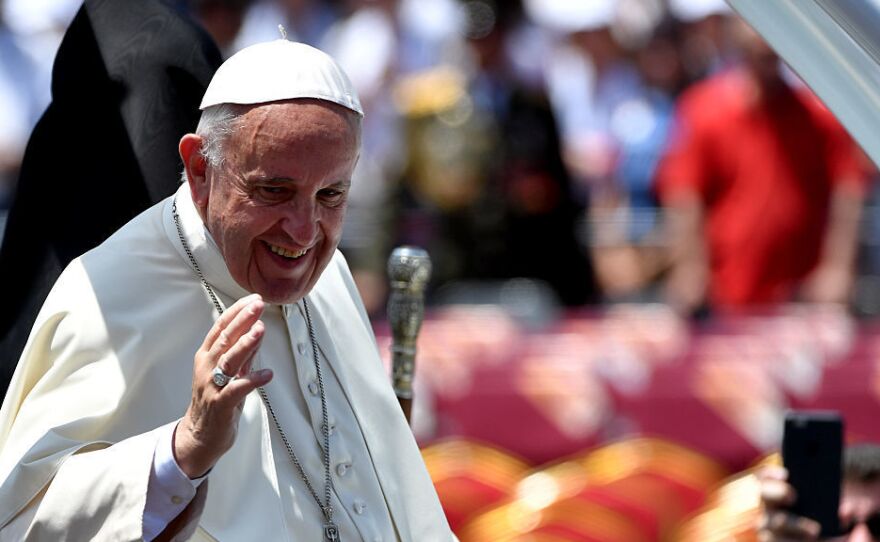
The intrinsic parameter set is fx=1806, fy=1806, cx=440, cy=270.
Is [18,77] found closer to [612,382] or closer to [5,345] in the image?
[612,382]

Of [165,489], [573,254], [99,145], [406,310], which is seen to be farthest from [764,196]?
[165,489]

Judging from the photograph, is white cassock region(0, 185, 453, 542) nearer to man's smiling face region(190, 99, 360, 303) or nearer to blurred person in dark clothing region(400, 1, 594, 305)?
man's smiling face region(190, 99, 360, 303)

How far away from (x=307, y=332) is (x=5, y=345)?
0.74m

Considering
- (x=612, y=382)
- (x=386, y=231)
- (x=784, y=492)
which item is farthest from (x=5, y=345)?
(x=386, y=231)

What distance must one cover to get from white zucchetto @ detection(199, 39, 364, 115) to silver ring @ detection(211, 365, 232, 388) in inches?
20.0

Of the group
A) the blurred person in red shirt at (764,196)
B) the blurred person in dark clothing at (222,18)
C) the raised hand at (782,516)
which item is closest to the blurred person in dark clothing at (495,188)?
the blurred person in red shirt at (764,196)

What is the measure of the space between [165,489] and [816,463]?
Result: 57.8 inches

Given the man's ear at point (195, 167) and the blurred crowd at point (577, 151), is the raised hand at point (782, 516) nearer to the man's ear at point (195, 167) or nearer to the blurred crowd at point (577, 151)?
the man's ear at point (195, 167)

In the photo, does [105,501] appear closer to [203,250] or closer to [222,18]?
[203,250]

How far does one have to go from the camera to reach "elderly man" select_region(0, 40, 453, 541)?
2789mm

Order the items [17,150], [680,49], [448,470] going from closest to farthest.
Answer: [448,470] < [17,150] < [680,49]

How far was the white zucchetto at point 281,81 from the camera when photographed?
2.94m

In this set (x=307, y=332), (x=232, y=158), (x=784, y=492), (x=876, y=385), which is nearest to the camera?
(x=232, y=158)

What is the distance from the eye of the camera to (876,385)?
6.46 metres
